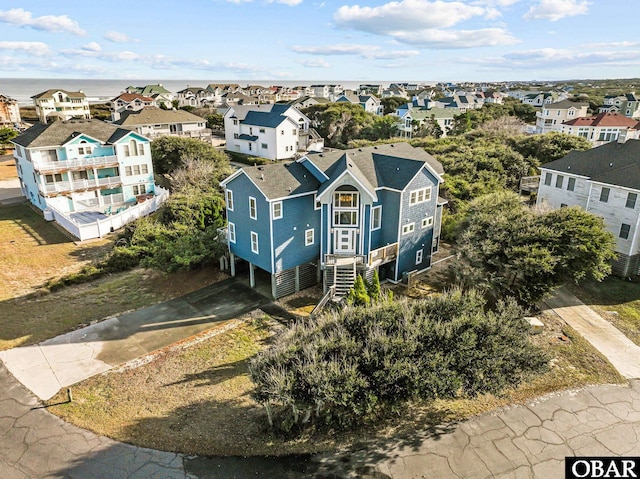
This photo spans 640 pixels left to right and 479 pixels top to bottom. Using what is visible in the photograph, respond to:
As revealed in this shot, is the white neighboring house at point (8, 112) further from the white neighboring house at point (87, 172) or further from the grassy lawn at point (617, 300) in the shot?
the grassy lawn at point (617, 300)

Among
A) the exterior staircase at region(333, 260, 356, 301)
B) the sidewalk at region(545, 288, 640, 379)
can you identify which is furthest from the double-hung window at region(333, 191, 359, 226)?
the sidewalk at region(545, 288, 640, 379)

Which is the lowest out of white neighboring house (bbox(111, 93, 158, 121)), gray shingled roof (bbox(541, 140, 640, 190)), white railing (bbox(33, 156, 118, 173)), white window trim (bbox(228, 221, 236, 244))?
white window trim (bbox(228, 221, 236, 244))

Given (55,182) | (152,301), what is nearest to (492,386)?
(152,301)

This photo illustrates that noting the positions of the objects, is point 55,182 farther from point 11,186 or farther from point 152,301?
point 152,301

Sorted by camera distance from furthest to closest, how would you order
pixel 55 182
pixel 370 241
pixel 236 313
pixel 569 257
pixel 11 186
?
pixel 11 186, pixel 55 182, pixel 370 241, pixel 236 313, pixel 569 257

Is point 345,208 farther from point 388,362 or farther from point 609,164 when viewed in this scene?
point 609,164

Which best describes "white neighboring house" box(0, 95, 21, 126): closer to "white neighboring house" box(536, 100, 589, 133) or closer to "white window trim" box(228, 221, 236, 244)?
"white window trim" box(228, 221, 236, 244)
